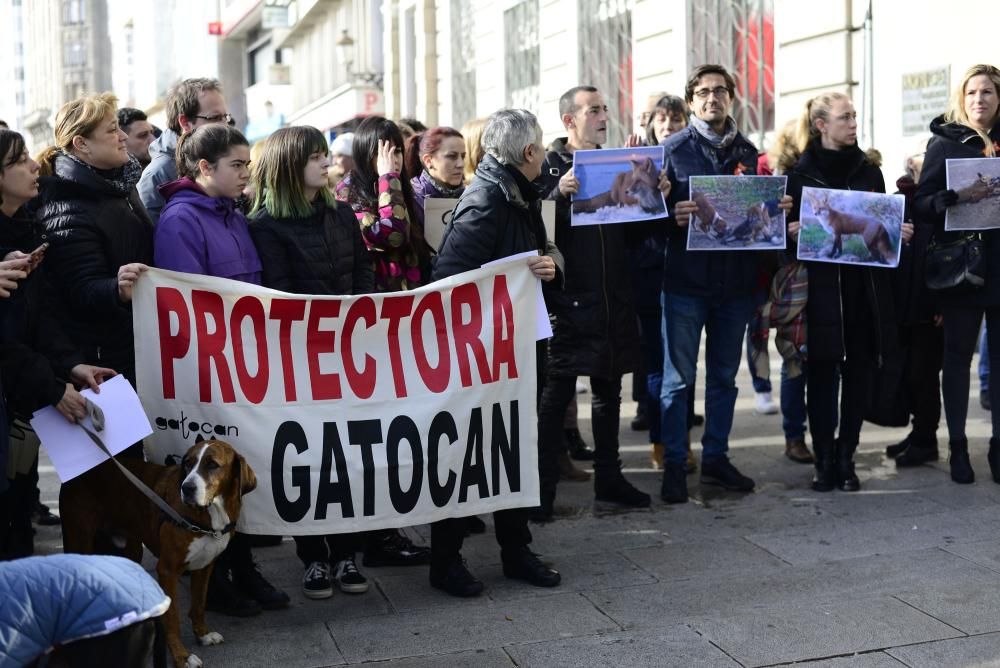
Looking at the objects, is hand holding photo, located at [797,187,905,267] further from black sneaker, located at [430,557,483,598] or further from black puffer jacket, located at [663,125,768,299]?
black sneaker, located at [430,557,483,598]

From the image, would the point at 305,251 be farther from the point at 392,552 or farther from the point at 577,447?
the point at 577,447

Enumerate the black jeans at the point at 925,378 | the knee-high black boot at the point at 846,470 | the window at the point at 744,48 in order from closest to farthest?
1. the knee-high black boot at the point at 846,470
2. the black jeans at the point at 925,378
3. the window at the point at 744,48

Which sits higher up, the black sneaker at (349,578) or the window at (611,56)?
the window at (611,56)

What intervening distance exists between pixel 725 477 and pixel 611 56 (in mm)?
10610

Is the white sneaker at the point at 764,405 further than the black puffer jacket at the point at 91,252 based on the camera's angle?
Yes

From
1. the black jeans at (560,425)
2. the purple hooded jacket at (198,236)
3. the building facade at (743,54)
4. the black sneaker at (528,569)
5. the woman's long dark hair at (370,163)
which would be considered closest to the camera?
the purple hooded jacket at (198,236)

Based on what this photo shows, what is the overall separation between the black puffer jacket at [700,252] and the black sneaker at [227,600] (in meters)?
2.80

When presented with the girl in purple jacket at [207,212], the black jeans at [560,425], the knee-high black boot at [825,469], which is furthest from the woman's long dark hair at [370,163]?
the knee-high black boot at [825,469]

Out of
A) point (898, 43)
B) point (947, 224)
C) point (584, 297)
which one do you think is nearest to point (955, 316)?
point (947, 224)

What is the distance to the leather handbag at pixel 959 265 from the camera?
21.1 ft

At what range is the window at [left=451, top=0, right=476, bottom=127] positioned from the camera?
22047 mm

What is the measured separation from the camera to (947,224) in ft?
21.2

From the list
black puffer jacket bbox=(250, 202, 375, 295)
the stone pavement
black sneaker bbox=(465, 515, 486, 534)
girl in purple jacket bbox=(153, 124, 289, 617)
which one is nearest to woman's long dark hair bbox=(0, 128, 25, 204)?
girl in purple jacket bbox=(153, 124, 289, 617)

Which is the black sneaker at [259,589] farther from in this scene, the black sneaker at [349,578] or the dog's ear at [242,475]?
the dog's ear at [242,475]
